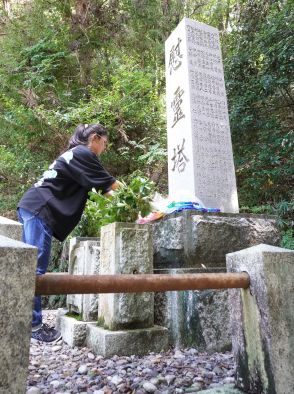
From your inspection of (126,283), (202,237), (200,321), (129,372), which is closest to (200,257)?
(202,237)

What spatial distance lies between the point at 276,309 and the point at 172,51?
3.57 metres

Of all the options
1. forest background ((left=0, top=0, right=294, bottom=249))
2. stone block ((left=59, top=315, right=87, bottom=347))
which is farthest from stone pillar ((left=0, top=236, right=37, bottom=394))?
forest background ((left=0, top=0, right=294, bottom=249))

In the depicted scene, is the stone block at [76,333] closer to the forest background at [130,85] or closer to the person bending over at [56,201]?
the person bending over at [56,201]

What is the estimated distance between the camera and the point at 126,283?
4.30 feet

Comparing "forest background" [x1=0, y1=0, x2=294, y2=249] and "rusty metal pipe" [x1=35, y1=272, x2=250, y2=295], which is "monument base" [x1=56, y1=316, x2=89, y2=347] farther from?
"forest background" [x1=0, y1=0, x2=294, y2=249]

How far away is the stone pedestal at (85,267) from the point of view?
9.35 feet

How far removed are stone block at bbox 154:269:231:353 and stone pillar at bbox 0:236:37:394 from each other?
153cm

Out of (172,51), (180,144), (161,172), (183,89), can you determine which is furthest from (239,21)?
(180,144)

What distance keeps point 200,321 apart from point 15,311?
1583 millimetres

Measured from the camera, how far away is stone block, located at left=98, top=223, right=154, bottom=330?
2342 mm

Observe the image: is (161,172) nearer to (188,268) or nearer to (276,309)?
(188,268)

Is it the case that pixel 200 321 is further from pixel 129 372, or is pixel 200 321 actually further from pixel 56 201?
pixel 56 201

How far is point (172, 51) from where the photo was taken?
426 cm

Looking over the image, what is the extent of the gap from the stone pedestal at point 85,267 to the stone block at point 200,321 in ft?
2.18
